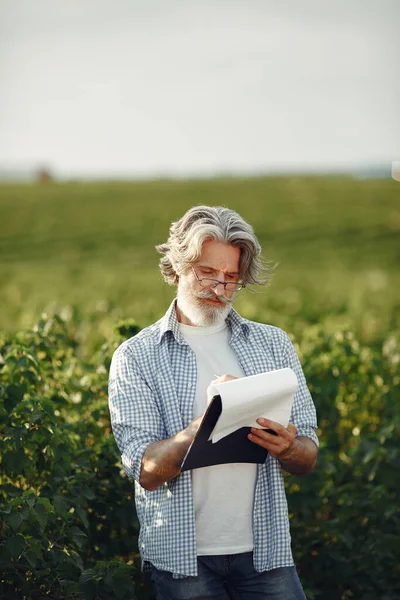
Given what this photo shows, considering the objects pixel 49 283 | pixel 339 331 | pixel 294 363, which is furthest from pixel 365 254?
pixel 294 363

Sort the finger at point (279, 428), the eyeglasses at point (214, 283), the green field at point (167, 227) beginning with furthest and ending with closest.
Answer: the green field at point (167, 227)
the eyeglasses at point (214, 283)
the finger at point (279, 428)

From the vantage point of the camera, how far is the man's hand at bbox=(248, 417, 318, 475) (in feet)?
9.75

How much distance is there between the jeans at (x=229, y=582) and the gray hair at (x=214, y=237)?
0.98 m

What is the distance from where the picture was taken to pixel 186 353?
3.18 metres

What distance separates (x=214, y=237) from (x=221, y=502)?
905mm

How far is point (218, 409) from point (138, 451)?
1.13ft

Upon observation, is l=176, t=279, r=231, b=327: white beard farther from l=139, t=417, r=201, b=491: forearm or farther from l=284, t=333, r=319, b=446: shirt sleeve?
l=139, t=417, r=201, b=491: forearm

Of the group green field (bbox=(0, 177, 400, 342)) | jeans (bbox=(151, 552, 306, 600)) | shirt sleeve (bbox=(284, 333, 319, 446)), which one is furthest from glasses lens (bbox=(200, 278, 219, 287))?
green field (bbox=(0, 177, 400, 342))

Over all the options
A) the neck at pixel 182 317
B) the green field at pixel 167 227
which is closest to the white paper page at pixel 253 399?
the neck at pixel 182 317

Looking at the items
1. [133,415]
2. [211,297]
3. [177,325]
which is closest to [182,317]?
[177,325]

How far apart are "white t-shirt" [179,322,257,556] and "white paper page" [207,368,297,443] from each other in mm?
227

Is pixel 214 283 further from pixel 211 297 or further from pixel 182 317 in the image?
pixel 182 317

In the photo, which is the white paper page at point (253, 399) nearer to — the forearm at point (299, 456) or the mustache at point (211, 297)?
the forearm at point (299, 456)

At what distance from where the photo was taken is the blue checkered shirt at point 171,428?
300 centimetres
